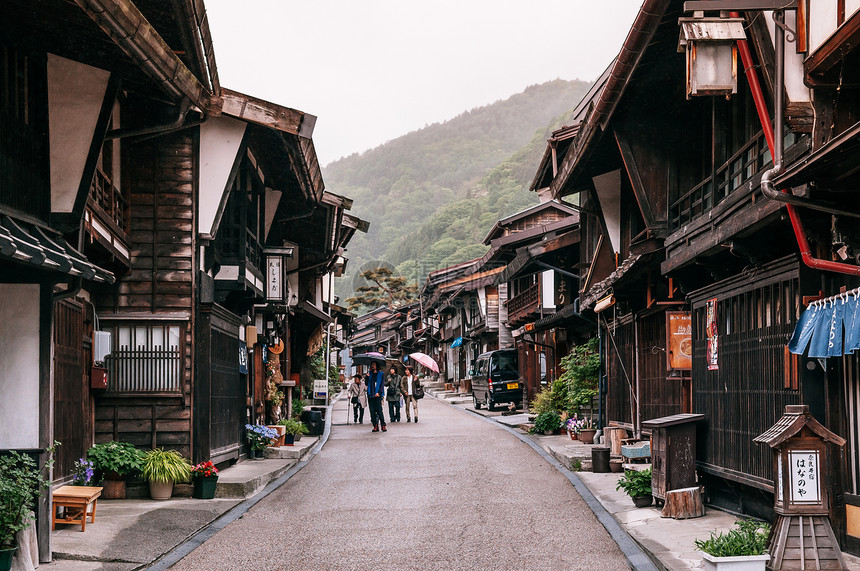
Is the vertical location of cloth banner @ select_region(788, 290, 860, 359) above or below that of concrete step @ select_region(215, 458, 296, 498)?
above

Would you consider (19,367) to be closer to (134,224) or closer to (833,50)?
(134,224)

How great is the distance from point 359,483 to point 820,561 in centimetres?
966

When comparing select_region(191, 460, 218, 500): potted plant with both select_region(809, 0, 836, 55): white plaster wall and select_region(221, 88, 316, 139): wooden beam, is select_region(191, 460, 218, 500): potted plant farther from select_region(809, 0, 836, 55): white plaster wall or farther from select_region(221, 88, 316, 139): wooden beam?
select_region(809, 0, 836, 55): white plaster wall

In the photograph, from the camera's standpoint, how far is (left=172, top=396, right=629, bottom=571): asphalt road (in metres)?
9.58

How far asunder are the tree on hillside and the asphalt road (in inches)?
3014

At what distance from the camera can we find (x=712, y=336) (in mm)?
12523

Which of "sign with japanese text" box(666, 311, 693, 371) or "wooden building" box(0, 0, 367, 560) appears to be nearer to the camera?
"wooden building" box(0, 0, 367, 560)

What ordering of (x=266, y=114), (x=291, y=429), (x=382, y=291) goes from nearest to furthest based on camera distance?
(x=266, y=114), (x=291, y=429), (x=382, y=291)

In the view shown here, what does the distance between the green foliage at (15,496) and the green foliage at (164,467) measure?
17.4 feet

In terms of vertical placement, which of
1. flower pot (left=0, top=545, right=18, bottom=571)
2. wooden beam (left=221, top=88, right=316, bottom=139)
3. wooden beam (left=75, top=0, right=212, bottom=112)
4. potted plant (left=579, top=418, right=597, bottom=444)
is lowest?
potted plant (left=579, top=418, right=597, bottom=444)

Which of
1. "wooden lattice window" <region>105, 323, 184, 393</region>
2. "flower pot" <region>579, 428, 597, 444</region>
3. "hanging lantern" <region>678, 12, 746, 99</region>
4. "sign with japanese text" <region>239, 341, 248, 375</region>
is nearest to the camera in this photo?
"hanging lantern" <region>678, 12, 746, 99</region>

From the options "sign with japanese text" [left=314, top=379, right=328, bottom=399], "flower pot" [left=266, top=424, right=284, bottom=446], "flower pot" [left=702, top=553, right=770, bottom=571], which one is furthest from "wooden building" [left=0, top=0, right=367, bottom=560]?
"sign with japanese text" [left=314, top=379, right=328, bottom=399]

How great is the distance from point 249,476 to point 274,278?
6.25 m

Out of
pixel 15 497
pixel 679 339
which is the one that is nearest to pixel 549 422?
pixel 679 339
